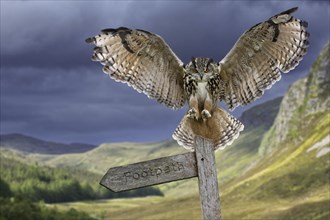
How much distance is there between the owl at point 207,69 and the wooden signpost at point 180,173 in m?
0.81

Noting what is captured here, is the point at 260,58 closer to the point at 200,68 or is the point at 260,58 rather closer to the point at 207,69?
the point at 207,69

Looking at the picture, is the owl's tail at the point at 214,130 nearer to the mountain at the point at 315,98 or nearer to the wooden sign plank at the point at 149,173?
the wooden sign plank at the point at 149,173

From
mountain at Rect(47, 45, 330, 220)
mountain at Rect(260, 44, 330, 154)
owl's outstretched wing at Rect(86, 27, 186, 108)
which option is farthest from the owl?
mountain at Rect(260, 44, 330, 154)

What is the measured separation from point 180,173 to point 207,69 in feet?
7.26

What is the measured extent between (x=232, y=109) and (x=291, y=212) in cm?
7554

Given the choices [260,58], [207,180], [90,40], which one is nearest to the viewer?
[207,180]

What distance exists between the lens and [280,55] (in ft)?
39.5

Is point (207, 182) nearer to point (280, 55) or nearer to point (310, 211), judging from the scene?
point (280, 55)

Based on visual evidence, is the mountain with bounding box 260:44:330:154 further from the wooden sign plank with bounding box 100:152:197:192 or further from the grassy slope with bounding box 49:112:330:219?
the wooden sign plank with bounding box 100:152:197:192

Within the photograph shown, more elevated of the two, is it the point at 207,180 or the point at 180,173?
the point at 180,173

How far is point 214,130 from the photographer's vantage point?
11.6 metres

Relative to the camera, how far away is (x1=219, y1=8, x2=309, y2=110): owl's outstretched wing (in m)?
11.6

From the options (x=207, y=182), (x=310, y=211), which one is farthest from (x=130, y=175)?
(x=310, y=211)

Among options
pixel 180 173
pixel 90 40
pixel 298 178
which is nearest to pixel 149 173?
pixel 180 173
